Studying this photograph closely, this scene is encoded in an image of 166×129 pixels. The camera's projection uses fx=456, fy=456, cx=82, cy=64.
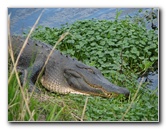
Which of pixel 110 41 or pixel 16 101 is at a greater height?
pixel 110 41

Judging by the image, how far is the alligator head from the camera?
353 centimetres

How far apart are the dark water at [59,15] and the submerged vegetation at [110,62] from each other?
6 centimetres

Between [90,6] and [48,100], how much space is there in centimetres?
76

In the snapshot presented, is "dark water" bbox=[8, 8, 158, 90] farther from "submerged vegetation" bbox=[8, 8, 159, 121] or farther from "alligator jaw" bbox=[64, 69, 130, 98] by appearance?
"alligator jaw" bbox=[64, 69, 130, 98]

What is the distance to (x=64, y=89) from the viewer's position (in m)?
3.66

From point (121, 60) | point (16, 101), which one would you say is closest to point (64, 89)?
point (121, 60)

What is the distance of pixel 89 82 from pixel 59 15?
632 millimetres

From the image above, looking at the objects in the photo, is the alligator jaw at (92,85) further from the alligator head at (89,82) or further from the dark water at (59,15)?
the dark water at (59,15)

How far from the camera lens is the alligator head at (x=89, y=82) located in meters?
3.53

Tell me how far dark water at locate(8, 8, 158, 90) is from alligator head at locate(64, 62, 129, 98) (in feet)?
1.05

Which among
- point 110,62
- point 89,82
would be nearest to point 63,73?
point 89,82

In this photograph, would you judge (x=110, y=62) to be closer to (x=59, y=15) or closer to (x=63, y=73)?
(x=63, y=73)

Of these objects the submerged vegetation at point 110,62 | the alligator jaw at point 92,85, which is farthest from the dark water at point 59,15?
the alligator jaw at point 92,85
